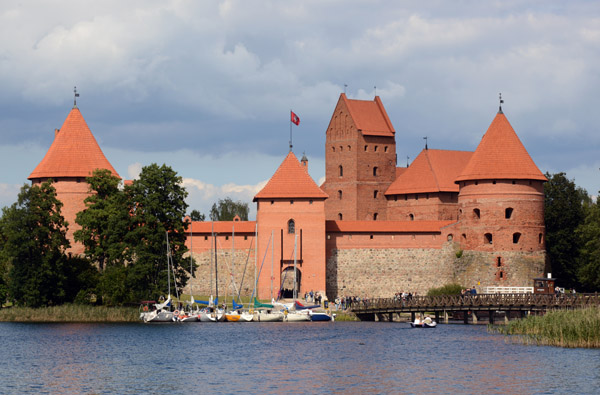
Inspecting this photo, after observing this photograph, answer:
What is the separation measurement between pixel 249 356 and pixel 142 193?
15245 millimetres

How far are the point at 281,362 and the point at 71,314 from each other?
52.3ft

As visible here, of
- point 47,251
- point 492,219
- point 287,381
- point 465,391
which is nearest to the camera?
point 465,391

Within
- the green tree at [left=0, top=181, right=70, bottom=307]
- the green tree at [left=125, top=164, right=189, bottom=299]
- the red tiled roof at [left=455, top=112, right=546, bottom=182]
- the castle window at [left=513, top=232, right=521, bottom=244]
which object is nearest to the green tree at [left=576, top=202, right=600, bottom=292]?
the castle window at [left=513, top=232, right=521, bottom=244]

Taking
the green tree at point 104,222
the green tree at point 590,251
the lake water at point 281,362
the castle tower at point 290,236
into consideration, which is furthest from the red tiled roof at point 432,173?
the green tree at point 104,222

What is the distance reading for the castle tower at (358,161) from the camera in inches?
2448

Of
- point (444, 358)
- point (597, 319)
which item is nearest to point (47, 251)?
point (444, 358)

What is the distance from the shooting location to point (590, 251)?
52.0 m

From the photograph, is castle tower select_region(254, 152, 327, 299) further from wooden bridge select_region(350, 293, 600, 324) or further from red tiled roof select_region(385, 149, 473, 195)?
red tiled roof select_region(385, 149, 473, 195)

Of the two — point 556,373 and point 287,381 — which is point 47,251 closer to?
point 287,381

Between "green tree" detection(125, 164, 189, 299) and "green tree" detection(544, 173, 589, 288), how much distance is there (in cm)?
1928

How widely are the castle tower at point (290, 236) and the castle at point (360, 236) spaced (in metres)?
0.05

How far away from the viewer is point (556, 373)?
2800 centimetres

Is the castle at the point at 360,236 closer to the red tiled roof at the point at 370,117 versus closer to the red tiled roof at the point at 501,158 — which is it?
the red tiled roof at the point at 501,158

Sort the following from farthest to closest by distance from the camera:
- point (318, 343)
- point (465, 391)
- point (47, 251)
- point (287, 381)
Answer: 1. point (47, 251)
2. point (318, 343)
3. point (287, 381)
4. point (465, 391)
